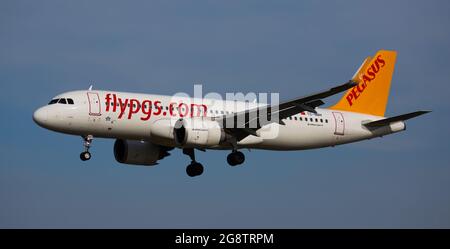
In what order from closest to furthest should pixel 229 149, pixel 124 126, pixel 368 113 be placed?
pixel 124 126
pixel 229 149
pixel 368 113

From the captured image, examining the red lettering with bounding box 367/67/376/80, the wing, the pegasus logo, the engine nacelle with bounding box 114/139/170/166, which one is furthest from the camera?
the red lettering with bounding box 367/67/376/80

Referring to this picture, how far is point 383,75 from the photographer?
68562mm

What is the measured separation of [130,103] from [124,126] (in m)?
1.40

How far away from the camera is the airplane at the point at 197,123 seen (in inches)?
2213

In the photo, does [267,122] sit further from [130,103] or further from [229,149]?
[130,103]

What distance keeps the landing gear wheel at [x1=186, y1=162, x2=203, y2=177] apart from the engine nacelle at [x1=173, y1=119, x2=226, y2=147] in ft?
16.4

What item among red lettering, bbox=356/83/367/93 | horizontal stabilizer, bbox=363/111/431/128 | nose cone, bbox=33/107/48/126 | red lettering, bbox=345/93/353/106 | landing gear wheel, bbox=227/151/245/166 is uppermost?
red lettering, bbox=356/83/367/93

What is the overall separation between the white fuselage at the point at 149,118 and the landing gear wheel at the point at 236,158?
818 millimetres

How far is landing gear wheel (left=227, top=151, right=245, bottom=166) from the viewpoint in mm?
59188

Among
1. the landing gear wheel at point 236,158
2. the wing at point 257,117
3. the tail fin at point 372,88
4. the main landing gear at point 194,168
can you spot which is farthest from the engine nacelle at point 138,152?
the tail fin at point 372,88

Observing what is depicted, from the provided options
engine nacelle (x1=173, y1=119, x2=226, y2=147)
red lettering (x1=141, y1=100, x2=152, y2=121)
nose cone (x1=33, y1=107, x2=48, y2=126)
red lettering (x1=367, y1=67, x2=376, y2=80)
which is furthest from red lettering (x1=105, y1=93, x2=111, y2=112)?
red lettering (x1=367, y1=67, x2=376, y2=80)

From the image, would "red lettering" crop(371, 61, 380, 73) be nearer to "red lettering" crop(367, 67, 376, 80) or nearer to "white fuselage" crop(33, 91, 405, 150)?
"red lettering" crop(367, 67, 376, 80)

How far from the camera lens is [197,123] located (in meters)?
57.2

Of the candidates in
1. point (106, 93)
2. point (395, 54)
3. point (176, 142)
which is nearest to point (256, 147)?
point (176, 142)
